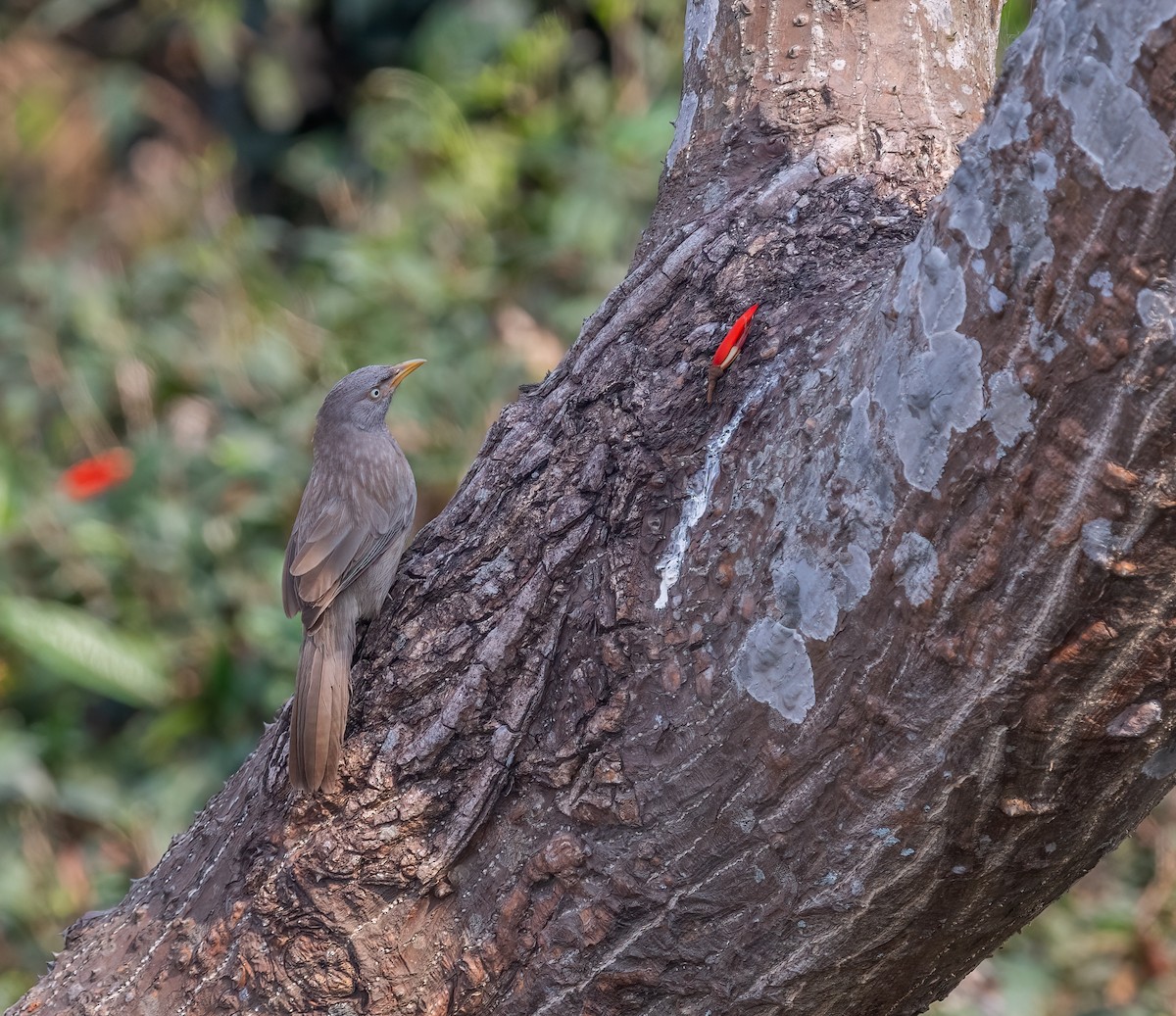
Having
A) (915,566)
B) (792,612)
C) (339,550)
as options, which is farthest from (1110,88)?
(339,550)

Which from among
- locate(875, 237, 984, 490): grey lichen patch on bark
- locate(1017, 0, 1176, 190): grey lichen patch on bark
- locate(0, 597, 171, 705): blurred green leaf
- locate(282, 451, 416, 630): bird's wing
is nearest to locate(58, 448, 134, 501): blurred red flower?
locate(0, 597, 171, 705): blurred green leaf

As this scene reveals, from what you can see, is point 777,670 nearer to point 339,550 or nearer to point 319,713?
point 319,713

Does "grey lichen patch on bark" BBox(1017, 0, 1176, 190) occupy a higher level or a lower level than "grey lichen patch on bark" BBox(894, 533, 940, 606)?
higher

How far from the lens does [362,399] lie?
14.0 feet

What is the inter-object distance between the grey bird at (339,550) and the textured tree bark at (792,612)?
0.08 meters

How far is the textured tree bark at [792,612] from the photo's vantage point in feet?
5.32

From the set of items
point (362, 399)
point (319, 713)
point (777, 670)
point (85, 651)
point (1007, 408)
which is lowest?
point (85, 651)

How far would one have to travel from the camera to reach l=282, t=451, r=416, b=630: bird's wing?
3.29m

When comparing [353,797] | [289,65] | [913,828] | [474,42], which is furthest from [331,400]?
[289,65]

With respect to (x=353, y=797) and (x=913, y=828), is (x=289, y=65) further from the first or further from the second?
(x=913, y=828)

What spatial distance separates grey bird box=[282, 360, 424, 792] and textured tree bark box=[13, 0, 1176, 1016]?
0.08 metres

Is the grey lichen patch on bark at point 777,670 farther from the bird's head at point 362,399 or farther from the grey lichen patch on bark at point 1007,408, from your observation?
the bird's head at point 362,399

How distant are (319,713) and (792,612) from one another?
104cm

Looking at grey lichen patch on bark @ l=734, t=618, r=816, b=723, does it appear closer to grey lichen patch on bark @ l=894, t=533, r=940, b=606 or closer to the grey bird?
grey lichen patch on bark @ l=894, t=533, r=940, b=606
